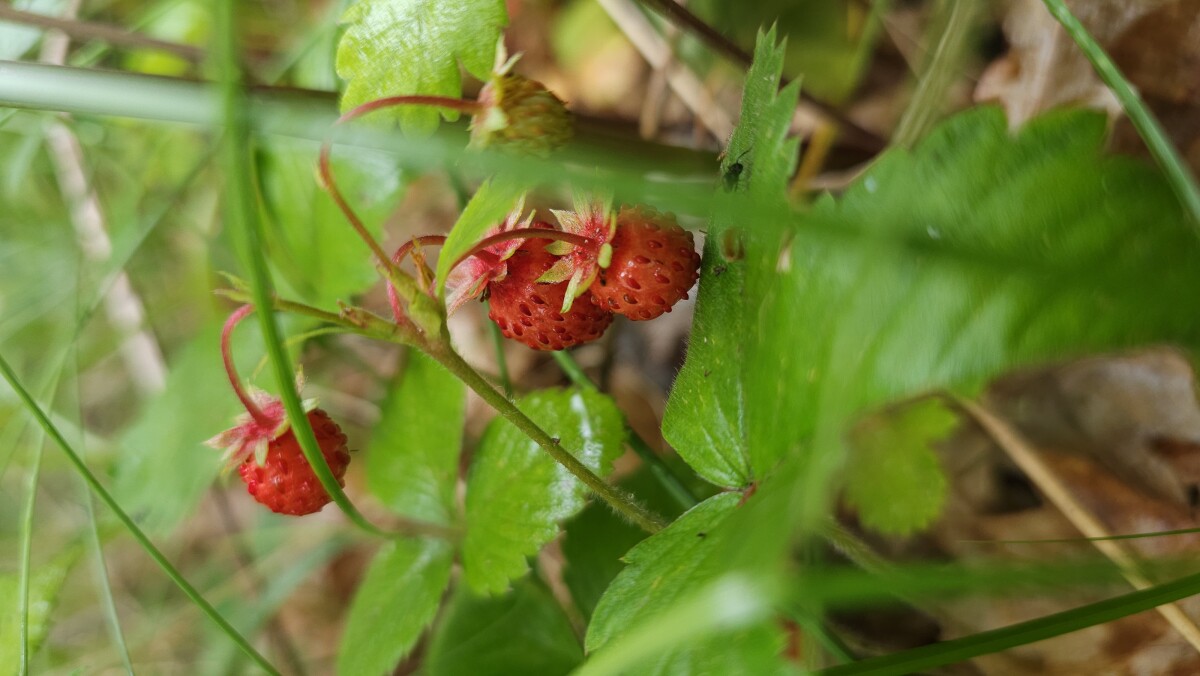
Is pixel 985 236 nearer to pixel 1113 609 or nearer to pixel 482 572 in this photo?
pixel 1113 609

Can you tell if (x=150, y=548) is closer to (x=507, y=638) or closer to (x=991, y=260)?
(x=507, y=638)

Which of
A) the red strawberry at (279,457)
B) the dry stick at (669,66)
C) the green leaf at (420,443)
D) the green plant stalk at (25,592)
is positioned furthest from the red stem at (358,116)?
the dry stick at (669,66)

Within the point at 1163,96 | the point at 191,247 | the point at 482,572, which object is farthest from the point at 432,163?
the point at 191,247

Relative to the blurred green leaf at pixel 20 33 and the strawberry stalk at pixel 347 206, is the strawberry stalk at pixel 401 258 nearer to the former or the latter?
the strawberry stalk at pixel 347 206

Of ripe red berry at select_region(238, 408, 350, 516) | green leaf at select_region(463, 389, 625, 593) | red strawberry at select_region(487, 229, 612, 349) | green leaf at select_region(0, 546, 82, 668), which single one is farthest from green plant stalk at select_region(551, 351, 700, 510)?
green leaf at select_region(0, 546, 82, 668)

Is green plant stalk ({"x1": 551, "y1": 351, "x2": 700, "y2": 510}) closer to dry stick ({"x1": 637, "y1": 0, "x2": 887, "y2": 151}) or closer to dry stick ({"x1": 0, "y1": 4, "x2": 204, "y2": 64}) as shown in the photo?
dry stick ({"x1": 637, "y1": 0, "x2": 887, "y2": 151})

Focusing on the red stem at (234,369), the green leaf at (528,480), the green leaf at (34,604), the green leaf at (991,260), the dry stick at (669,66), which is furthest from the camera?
the dry stick at (669,66)
